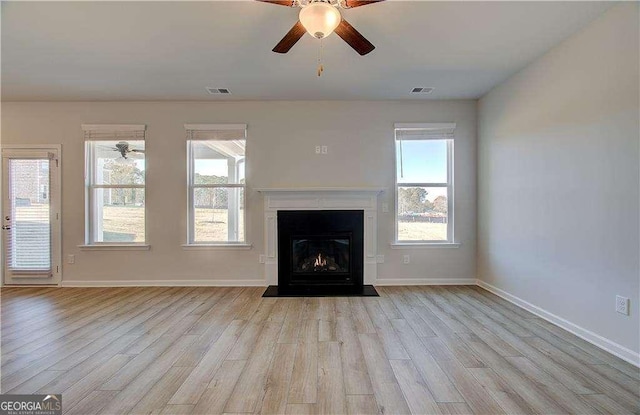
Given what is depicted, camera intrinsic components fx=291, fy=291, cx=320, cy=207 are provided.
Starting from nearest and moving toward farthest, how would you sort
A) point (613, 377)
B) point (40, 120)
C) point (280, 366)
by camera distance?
1. point (613, 377)
2. point (280, 366)
3. point (40, 120)

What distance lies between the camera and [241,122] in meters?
4.41

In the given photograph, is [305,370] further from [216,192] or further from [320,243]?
[216,192]

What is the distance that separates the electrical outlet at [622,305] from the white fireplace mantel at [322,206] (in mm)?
2563

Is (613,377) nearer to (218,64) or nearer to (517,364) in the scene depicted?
(517,364)

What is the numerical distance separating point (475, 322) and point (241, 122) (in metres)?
3.99

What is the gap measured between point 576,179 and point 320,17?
107 inches

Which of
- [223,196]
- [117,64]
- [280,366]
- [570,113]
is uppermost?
[117,64]

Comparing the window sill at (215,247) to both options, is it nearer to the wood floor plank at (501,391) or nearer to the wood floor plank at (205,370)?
the wood floor plank at (205,370)

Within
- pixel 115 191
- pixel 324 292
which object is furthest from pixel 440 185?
pixel 115 191

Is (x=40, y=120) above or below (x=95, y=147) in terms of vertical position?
above

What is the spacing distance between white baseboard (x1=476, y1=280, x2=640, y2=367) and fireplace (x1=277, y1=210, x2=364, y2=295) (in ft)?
6.37

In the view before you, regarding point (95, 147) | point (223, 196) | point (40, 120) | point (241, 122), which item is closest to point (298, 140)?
point (241, 122)

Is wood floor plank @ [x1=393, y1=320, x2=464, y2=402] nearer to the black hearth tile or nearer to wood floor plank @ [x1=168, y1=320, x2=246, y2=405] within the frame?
the black hearth tile

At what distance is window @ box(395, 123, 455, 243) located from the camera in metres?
4.49
